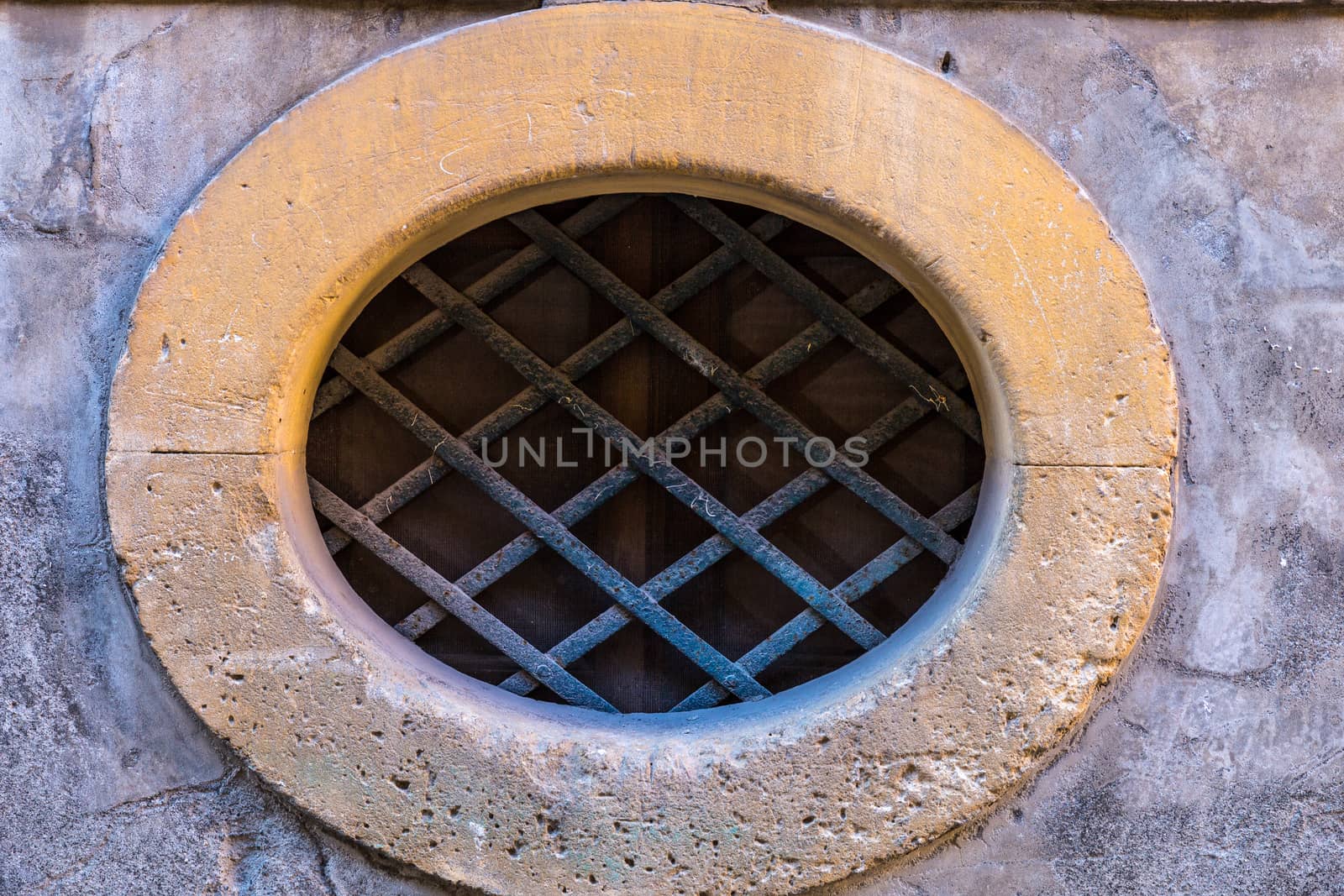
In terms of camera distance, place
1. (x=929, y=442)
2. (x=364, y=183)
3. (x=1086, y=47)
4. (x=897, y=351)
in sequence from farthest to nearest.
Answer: (x=929, y=442) → (x=897, y=351) → (x=1086, y=47) → (x=364, y=183)

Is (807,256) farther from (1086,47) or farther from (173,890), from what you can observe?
(173,890)

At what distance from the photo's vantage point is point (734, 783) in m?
1.78

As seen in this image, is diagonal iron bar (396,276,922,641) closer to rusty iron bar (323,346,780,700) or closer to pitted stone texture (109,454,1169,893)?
rusty iron bar (323,346,780,700)

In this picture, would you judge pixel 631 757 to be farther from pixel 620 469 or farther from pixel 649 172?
pixel 649 172

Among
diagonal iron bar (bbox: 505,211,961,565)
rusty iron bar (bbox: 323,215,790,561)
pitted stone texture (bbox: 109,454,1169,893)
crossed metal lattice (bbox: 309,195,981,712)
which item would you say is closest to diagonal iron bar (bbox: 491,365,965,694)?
crossed metal lattice (bbox: 309,195,981,712)

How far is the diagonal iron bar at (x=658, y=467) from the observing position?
7.99 feet

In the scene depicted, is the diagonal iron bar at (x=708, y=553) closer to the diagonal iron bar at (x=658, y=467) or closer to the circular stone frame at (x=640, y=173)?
the diagonal iron bar at (x=658, y=467)

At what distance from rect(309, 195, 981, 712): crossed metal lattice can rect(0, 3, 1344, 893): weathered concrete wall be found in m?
0.65

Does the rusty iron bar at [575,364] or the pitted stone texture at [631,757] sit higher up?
the rusty iron bar at [575,364]

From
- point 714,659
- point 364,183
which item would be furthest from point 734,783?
point 364,183

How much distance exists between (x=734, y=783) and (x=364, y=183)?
1.57 m

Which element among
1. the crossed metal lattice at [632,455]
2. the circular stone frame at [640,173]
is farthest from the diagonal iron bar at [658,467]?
the circular stone frame at [640,173]

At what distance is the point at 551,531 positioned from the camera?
2.47 metres

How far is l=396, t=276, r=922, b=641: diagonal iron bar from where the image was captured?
98.0 inches
